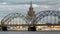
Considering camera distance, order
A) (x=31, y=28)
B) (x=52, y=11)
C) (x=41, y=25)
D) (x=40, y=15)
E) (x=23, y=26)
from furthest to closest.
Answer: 1. (x=52, y=11)
2. (x=40, y=15)
3. (x=23, y=26)
4. (x=41, y=25)
5. (x=31, y=28)

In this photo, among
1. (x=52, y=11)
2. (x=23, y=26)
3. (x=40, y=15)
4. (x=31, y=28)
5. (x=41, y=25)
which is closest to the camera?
(x=31, y=28)

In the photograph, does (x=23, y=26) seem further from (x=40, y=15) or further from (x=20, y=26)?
(x=40, y=15)

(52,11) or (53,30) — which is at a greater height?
(52,11)

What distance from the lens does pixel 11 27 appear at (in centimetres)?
3838

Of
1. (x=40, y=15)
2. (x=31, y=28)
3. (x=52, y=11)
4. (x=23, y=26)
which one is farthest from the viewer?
(x=52, y=11)

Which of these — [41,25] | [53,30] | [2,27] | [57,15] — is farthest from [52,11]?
[2,27]

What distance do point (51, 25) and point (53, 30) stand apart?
3039 mm

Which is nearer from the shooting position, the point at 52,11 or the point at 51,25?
the point at 51,25

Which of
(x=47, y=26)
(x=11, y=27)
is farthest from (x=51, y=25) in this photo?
(x=11, y=27)

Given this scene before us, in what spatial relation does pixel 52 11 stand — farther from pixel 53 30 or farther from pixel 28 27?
pixel 28 27

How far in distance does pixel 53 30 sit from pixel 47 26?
2.65m

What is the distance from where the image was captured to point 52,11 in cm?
5041

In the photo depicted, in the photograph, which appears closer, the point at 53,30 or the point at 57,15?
the point at 53,30

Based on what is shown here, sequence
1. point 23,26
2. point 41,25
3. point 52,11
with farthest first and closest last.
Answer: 1. point 52,11
2. point 23,26
3. point 41,25
